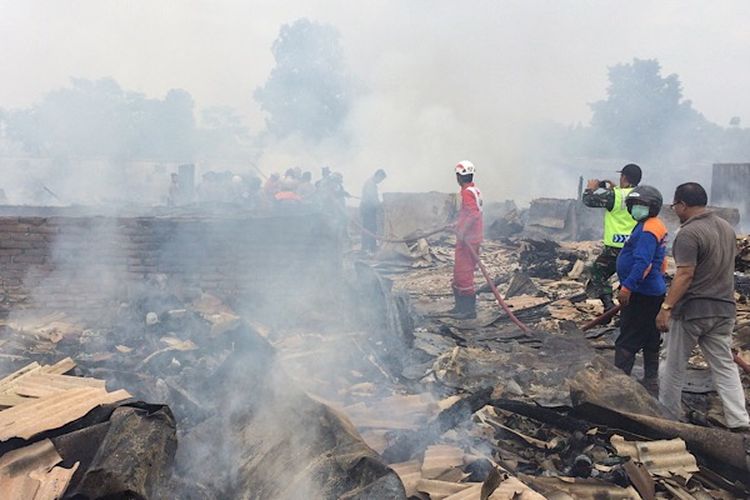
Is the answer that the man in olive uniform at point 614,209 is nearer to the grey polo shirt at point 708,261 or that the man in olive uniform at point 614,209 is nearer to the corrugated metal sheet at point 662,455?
the grey polo shirt at point 708,261

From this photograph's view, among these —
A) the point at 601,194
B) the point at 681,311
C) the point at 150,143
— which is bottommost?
the point at 681,311

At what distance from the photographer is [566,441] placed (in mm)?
3957

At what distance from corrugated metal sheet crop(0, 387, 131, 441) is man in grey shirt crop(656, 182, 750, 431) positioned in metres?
4.18

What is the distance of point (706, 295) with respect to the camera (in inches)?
171

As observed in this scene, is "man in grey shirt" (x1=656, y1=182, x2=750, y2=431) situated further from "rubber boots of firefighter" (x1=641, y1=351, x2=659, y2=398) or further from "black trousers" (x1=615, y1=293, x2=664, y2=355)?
"rubber boots of firefighter" (x1=641, y1=351, x2=659, y2=398)

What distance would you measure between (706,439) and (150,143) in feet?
113

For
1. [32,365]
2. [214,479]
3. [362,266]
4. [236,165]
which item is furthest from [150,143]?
[214,479]

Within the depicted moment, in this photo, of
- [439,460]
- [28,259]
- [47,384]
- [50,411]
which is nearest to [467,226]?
[439,460]

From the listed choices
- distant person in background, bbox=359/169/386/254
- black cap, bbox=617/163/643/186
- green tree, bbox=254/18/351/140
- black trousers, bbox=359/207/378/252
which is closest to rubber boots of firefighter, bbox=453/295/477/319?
black cap, bbox=617/163/643/186

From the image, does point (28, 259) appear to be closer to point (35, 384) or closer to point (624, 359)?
point (35, 384)

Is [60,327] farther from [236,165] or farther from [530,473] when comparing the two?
[236,165]

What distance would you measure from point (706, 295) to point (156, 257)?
6.38 m

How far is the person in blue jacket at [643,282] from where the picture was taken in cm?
480

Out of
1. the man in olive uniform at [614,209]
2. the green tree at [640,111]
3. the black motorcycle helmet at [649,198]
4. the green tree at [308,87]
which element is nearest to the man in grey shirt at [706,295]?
the black motorcycle helmet at [649,198]
